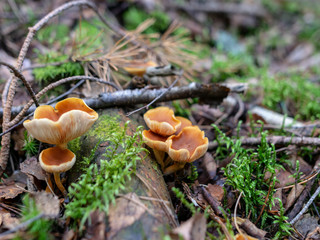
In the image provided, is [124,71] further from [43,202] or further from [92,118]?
[43,202]

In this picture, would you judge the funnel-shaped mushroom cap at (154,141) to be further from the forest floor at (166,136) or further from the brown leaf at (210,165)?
the brown leaf at (210,165)

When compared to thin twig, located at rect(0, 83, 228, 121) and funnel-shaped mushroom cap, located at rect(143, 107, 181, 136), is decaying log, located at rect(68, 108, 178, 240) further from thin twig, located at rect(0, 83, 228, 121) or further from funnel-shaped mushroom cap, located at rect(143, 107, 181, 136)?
thin twig, located at rect(0, 83, 228, 121)

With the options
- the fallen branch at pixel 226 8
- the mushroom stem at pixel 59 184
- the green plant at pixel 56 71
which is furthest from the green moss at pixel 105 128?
the fallen branch at pixel 226 8

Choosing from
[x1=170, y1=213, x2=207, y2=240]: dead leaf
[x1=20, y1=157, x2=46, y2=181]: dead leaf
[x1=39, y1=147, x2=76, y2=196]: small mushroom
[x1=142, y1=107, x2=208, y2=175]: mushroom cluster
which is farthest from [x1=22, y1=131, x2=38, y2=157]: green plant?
[x1=170, y1=213, x2=207, y2=240]: dead leaf

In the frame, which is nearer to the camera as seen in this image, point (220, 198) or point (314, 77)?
point (220, 198)

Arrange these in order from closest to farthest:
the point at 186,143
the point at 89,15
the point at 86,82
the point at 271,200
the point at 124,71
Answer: the point at 271,200
the point at 186,143
the point at 86,82
the point at 124,71
the point at 89,15


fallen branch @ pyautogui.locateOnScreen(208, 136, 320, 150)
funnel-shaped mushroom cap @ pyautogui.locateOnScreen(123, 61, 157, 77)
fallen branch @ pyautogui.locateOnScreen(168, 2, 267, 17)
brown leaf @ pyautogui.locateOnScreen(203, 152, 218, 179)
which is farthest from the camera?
fallen branch @ pyautogui.locateOnScreen(168, 2, 267, 17)

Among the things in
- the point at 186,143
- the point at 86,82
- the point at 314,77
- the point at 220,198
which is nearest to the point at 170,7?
the point at 314,77
